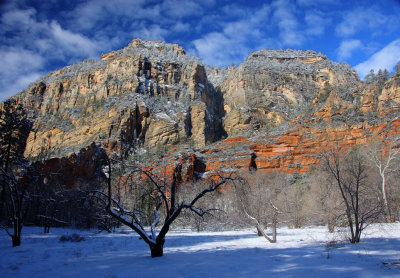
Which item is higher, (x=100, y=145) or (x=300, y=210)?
(x=100, y=145)

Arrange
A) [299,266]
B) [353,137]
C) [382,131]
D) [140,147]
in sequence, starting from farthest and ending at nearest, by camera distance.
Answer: [140,147]
[353,137]
[382,131]
[299,266]

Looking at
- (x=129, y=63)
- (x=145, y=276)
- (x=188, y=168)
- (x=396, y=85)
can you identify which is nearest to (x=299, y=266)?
(x=145, y=276)

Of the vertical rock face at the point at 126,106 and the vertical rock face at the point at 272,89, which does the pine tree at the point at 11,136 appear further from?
the vertical rock face at the point at 272,89

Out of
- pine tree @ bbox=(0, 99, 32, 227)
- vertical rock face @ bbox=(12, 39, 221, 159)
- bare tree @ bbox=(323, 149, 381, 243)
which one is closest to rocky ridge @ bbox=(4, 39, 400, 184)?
vertical rock face @ bbox=(12, 39, 221, 159)

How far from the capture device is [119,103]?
248 feet

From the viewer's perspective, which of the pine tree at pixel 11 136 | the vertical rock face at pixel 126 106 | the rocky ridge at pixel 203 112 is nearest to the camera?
the pine tree at pixel 11 136

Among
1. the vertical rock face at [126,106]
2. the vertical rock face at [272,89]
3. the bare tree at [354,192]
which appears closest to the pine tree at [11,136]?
the vertical rock face at [126,106]

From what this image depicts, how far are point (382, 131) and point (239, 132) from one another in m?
39.4

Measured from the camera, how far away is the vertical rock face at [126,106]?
7156 centimetres

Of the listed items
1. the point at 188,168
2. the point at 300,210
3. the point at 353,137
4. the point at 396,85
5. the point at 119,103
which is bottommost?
the point at 300,210

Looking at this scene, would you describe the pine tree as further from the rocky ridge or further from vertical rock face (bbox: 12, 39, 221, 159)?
vertical rock face (bbox: 12, 39, 221, 159)

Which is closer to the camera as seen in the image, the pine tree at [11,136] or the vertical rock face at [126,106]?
the pine tree at [11,136]

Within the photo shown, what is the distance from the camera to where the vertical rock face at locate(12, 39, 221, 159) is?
7156 cm

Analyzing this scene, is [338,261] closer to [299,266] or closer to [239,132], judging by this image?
[299,266]
